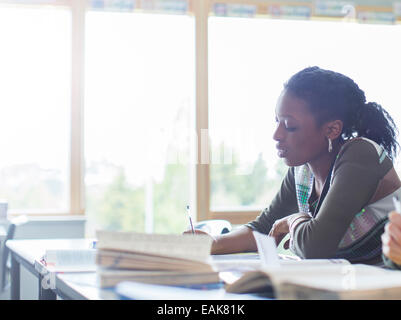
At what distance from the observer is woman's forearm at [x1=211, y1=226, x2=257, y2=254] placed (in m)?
1.72

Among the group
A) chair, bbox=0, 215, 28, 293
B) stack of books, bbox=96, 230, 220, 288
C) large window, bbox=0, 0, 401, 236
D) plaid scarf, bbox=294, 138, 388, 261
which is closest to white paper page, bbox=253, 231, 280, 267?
stack of books, bbox=96, 230, 220, 288

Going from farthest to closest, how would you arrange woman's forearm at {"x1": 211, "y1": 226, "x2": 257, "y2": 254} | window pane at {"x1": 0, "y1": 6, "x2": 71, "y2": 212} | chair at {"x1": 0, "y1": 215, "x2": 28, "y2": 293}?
window pane at {"x1": 0, "y1": 6, "x2": 71, "y2": 212} < chair at {"x1": 0, "y1": 215, "x2": 28, "y2": 293} < woman's forearm at {"x1": 211, "y1": 226, "x2": 257, "y2": 254}

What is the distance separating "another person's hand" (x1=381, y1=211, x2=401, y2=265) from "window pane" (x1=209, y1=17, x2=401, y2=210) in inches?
121

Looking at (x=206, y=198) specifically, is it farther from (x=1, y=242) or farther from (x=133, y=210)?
(x=1, y=242)

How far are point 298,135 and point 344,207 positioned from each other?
0.27m

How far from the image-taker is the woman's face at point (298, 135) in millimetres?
1623

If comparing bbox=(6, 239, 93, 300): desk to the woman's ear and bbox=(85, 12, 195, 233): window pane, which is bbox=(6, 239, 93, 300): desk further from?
bbox=(85, 12, 195, 233): window pane

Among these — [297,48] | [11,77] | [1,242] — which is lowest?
[1,242]

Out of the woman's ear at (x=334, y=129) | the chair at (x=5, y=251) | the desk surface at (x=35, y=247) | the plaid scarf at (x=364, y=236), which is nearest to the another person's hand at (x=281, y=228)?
the plaid scarf at (x=364, y=236)

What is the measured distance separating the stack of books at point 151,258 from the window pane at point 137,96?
3042 millimetres

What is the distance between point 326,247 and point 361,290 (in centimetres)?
62
